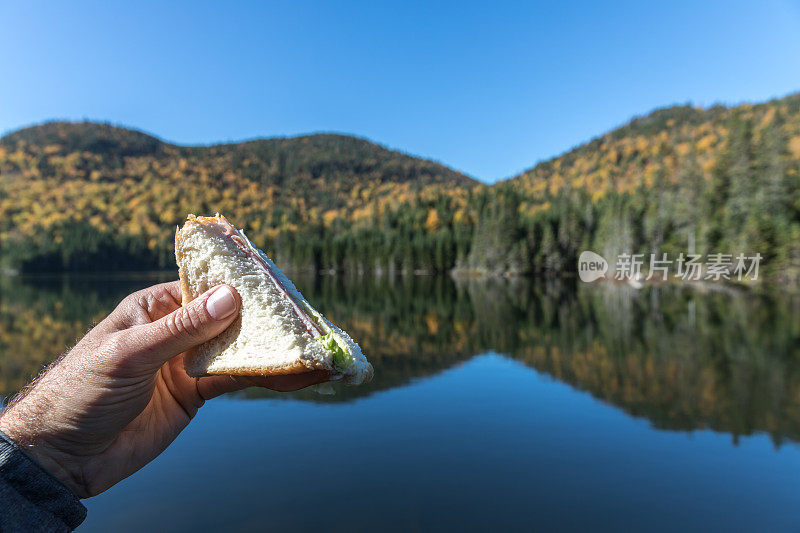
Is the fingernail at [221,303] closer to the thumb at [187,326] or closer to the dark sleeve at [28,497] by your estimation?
the thumb at [187,326]

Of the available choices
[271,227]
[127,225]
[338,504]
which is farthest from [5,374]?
[127,225]

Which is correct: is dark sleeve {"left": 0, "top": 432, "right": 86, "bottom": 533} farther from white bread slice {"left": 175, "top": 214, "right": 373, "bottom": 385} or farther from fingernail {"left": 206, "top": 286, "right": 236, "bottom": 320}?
fingernail {"left": 206, "top": 286, "right": 236, "bottom": 320}

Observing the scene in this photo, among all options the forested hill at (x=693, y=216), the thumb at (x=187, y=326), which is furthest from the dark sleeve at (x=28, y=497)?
the forested hill at (x=693, y=216)

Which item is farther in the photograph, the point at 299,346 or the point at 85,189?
the point at 85,189

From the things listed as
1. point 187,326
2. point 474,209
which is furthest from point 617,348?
point 474,209

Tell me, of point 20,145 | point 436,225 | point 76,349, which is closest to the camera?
point 76,349

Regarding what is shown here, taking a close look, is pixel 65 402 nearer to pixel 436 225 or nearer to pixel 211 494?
pixel 211 494

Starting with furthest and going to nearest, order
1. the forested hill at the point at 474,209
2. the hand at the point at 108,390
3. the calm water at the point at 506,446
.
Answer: the forested hill at the point at 474,209, the calm water at the point at 506,446, the hand at the point at 108,390
